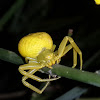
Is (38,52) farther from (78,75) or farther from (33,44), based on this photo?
(78,75)

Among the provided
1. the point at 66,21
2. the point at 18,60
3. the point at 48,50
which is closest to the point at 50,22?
the point at 66,21

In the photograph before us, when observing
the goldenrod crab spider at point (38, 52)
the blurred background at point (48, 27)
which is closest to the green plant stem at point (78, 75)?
the goldenrod crab spider at point (38, 52)

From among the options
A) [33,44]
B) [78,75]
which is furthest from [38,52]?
[78,75]

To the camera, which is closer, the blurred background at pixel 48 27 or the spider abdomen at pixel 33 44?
the spider abdomen at pixel 33 44

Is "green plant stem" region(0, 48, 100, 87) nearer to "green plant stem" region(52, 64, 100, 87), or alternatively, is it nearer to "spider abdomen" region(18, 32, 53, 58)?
"green plant stem" region(52, 64, 100, 87)

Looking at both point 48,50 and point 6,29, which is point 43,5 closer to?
point 6,29

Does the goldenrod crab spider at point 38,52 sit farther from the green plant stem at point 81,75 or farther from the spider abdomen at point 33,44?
the green plant stem at point 81,75
